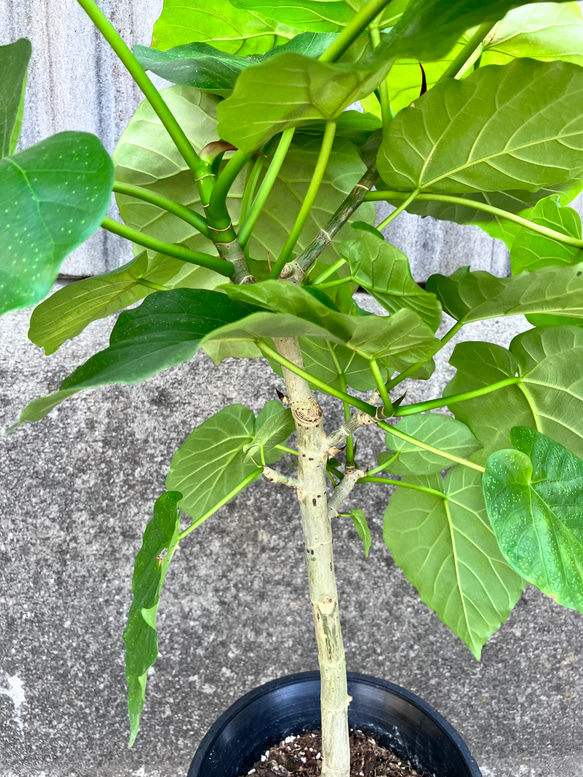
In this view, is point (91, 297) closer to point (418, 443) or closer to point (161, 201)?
point (161, 201)

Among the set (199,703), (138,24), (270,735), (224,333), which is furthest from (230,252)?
(199,703)

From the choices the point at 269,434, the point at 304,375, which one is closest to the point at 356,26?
the point at 304,375

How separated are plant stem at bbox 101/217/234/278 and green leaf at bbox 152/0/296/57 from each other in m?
0.25

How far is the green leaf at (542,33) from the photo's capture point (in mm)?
436

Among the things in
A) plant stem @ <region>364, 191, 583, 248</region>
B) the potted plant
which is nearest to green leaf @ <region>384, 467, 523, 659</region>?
the potted plant

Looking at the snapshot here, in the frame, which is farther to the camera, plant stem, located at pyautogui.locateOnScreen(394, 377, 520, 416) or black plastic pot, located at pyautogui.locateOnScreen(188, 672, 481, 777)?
black plastic pot, located at pyautogui.locateOnScreen(188, 672, 481, 777)

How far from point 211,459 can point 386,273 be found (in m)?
0.28

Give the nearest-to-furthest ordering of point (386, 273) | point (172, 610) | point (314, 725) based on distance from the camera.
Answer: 1. point (386, 273)
2. point (314, 725)
3. point (172, 610)

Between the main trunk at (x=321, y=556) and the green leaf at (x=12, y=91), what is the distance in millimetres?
210

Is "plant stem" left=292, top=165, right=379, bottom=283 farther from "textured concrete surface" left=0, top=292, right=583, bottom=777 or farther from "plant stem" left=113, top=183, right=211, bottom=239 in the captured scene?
"textured concrete surface" left=0, top=292, right=583, bottom=777

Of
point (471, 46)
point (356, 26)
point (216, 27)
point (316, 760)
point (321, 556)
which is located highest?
point (216, 27)

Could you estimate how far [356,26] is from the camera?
27 cm

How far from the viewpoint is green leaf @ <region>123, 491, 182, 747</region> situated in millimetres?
358

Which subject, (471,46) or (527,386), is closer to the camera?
(471,46)
